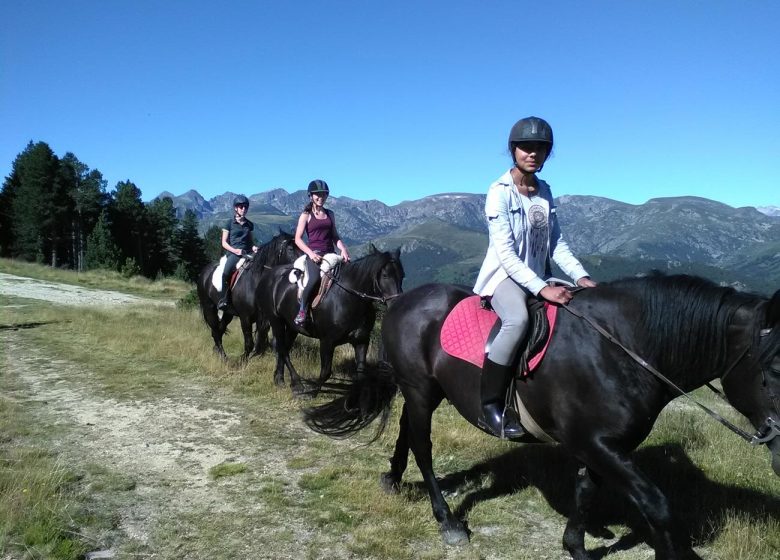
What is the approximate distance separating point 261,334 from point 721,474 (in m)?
7.91

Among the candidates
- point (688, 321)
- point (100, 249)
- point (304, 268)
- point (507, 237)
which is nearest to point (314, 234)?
point (304, 268)

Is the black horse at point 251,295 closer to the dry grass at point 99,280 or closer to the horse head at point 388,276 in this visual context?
the horse head at point 388,276

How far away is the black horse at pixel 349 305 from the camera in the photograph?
7.76 metres

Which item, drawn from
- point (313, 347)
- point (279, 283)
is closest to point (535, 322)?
point (279, 283)

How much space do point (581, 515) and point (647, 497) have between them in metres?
0.97

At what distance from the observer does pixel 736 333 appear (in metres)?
3.12

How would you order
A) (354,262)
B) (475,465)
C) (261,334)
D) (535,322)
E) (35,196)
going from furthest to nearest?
1. (35,196)
2. (261,334)
3. (354,262)
4. (475,465)
5. (535,322)

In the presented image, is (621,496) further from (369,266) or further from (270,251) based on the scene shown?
(270,251)

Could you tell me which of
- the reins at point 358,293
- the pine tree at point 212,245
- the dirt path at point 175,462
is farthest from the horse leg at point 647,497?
the pine tree at point 212,245

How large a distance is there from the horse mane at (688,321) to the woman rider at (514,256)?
1.84ft

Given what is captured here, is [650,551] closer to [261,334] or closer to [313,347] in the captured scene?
[261,334]

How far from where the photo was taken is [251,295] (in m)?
10.7

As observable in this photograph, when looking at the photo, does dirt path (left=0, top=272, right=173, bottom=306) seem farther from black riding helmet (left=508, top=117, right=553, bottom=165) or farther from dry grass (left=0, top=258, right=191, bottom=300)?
black riding helmet (left=508, top=117, right=553, bottom=165)

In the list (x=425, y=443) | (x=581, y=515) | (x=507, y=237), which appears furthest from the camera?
(x=425, y=443)
